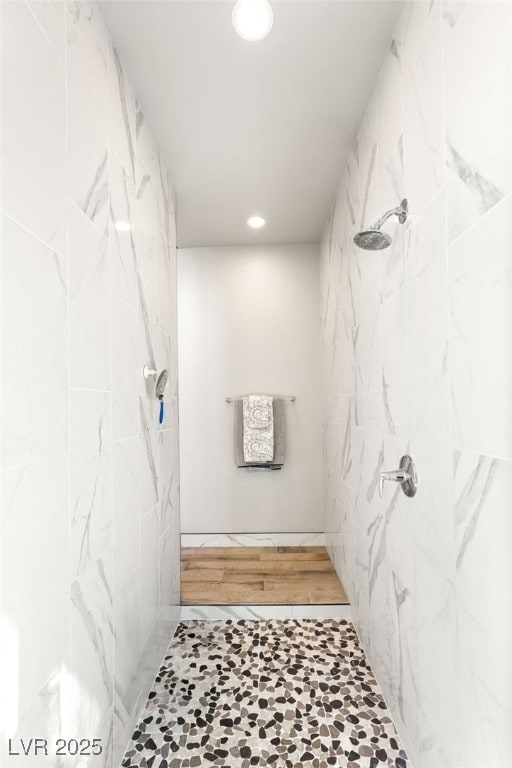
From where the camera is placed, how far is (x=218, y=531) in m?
3.35

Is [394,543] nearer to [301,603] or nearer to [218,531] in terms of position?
[301,603]

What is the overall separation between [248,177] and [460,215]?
167cm

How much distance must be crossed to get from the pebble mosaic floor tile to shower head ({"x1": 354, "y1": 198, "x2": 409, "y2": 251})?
5.35 feet

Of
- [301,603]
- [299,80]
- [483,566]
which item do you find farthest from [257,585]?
[299,80]

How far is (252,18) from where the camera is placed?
1.26 metres

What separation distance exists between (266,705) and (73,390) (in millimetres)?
1399

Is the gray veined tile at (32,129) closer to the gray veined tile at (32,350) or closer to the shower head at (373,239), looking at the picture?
the gray veined tile at (32,350)

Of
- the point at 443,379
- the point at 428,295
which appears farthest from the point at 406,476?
the point at 428,295

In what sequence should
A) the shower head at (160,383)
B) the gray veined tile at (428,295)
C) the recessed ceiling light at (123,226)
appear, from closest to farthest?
the gray veined tile at (428,295) < the recessed ceiling light at (123,226) < the shower head at (160,383)

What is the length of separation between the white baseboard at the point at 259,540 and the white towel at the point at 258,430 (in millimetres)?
616

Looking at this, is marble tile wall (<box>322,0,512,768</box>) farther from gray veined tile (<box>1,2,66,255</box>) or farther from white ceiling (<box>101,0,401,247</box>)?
gray veined tile (<box>1,2,66,255</box>)

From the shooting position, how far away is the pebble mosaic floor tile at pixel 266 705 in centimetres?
139

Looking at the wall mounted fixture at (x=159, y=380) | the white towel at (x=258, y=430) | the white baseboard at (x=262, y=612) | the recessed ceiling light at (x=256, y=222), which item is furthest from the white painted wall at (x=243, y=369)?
the wall mounted fixture at (x=159, y=380)

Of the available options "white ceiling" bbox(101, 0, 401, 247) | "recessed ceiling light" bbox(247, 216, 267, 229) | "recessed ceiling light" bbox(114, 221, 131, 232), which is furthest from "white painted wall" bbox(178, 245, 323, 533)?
"recessed ceiling light" bbox(114, 221, 131, 232)
